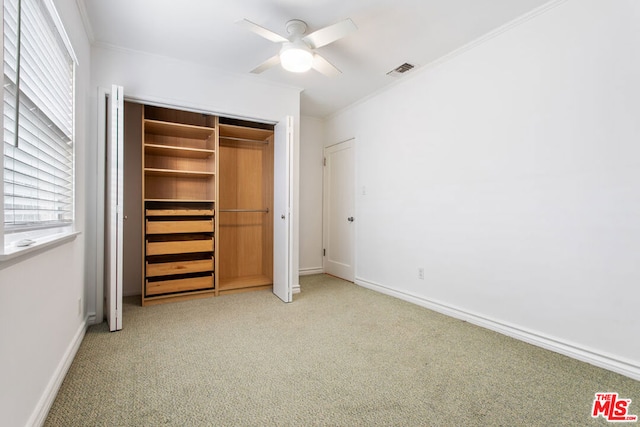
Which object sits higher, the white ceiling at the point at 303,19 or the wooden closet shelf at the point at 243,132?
the white ceiling at the point at 303,19

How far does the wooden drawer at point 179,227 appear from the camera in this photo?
312 centimetres

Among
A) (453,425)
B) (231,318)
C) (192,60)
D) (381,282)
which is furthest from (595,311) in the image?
(192,60)

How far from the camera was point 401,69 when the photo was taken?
125 inches

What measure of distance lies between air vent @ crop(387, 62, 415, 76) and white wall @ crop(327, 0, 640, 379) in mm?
142

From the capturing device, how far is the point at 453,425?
1.38 m

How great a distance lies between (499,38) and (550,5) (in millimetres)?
369

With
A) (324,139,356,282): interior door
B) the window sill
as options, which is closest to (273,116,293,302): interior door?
Answer: (324,139,356,282): interior door

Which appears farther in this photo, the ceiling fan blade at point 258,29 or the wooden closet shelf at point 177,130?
the wooden closet shelf at point 177,130

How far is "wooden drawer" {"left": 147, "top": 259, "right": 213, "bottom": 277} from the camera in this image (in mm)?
3129

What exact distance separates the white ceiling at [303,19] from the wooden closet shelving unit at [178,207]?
2.59ft

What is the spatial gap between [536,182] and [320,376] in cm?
207

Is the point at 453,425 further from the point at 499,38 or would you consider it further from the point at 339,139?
the point at 339,139
